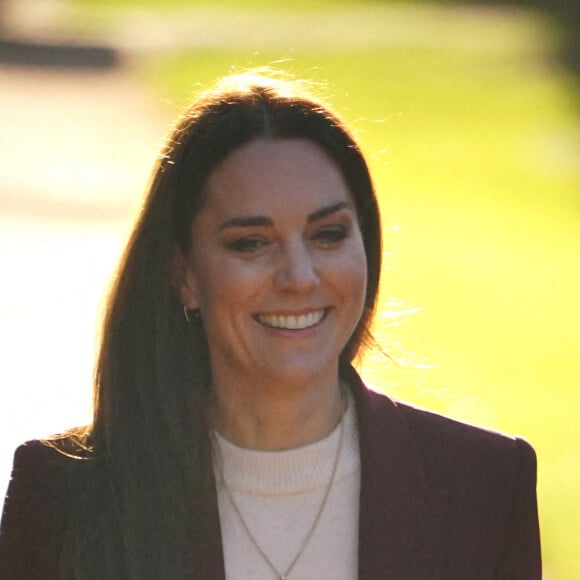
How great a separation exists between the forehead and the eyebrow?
1cm

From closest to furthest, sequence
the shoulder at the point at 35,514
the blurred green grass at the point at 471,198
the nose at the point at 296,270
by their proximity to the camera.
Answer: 1. the nose at the point at 296,270
2. the shoulder at the point at 35,514
3. the blurred green grass at the point at 471,198

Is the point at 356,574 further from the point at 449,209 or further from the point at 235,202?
the point at 449,209

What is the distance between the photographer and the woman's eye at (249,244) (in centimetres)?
446

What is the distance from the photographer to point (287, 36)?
1420 inches

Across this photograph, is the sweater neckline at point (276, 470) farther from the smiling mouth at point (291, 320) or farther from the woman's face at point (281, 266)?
the smiling mouth at point (291, 320)

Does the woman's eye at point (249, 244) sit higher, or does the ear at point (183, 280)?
the woman's eye at point (249, 244)

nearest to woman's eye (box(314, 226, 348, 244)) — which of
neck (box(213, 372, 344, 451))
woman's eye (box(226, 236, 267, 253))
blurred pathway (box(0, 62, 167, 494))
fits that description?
woman's eye (box(226, 236, 267, 253))

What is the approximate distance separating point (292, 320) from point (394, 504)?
0.49 metres

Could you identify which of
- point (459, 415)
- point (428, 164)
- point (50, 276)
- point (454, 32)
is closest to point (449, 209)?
point (428, 164)

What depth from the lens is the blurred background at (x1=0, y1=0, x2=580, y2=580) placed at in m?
11.0

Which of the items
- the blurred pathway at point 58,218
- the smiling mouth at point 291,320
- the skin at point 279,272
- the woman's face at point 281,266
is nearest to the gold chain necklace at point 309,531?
the skin at point 279,272

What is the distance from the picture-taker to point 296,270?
Result: 4.40 metres

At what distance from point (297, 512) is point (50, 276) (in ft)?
34.9

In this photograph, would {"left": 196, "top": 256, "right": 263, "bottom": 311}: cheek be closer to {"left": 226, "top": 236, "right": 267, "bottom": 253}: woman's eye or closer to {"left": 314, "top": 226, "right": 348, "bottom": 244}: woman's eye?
{"left": 226, "top": 236, "right": 267, "bottom": 253}: woman's eye
